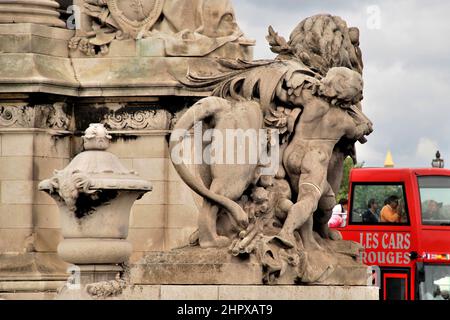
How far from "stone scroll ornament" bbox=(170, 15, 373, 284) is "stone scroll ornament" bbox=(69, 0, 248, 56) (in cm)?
648

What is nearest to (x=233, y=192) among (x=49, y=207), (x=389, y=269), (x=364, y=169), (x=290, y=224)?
(x=290, y=224)

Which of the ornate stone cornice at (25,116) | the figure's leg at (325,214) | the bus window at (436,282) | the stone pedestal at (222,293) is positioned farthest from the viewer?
the bus window at (436,282)

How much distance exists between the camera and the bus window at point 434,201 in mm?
43312

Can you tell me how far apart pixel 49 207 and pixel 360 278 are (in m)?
7.59

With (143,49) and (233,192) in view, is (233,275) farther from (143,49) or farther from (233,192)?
(143,49)

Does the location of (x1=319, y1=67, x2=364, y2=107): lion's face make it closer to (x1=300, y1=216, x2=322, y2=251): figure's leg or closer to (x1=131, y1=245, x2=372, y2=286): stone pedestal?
(x1=300, y1=216, x2=322, y2=251): figure's leg

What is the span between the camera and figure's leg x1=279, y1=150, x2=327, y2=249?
26.1m

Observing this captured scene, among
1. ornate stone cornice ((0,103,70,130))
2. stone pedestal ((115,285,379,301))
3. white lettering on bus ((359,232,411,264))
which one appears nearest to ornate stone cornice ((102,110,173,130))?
ornate stone cornice ((0,103,70,130))

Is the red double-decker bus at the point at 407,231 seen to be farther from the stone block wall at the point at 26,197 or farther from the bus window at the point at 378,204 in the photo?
the stone block wall at the point at 26,197

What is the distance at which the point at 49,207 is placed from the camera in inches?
1298

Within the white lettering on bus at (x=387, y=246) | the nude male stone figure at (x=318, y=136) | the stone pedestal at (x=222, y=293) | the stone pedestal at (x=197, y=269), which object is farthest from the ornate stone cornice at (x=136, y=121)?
the white lettering on bus at (x=387, y=246)

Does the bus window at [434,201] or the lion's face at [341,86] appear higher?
the lion's face at [341,86]

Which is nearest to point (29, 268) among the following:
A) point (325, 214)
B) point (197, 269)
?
point (325, 214)
